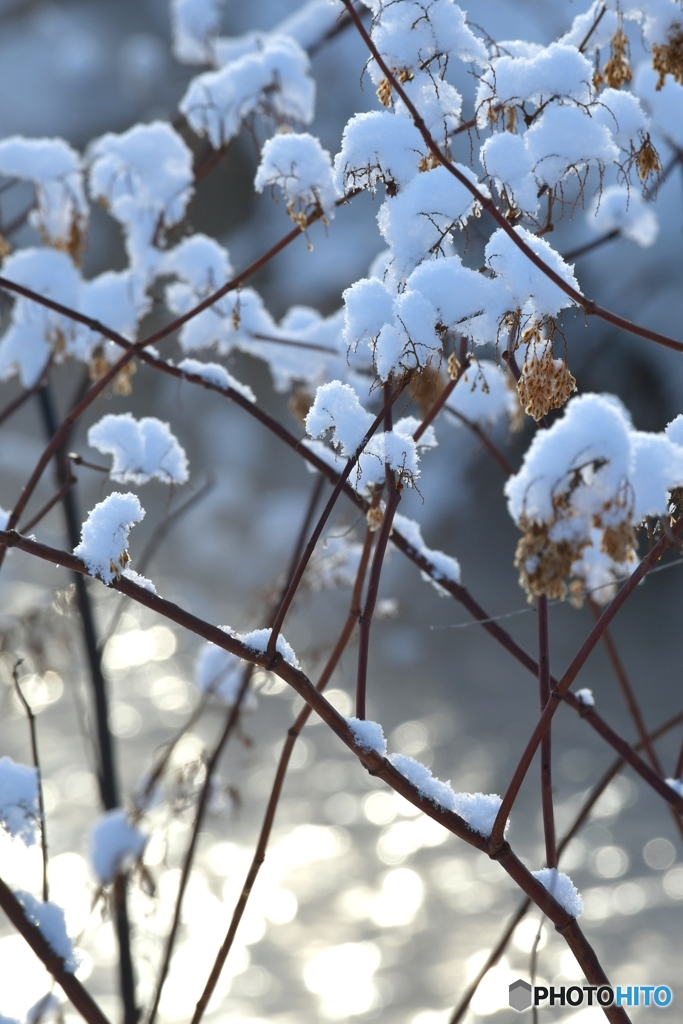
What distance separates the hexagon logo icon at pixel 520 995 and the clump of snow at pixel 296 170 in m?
0.69

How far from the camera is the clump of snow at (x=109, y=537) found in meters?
0.52

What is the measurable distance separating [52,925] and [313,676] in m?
2.27

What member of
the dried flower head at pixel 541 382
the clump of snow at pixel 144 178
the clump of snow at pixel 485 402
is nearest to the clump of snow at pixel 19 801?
the dried flower head at pixel 541 382

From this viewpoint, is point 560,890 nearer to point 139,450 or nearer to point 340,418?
point 340,418

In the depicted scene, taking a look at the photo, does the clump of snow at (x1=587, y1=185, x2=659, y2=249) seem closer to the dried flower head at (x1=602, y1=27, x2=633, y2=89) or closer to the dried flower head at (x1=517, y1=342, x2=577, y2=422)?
the dried flower head at (x1=602, y1=27, x2=633, y2=89)

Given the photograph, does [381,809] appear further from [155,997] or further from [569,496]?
[569,496]

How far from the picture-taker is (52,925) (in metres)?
0.63

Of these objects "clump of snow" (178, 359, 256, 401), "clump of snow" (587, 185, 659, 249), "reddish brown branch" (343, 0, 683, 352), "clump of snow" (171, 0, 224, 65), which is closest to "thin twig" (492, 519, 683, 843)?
"reddish brown branch" (343, 0, 683, 352)

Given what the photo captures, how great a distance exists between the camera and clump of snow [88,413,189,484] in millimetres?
804

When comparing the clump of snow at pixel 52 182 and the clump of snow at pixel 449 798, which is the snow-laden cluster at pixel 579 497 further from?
the clump of snow at pixel 52 182

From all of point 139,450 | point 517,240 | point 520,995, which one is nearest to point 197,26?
point 139,450

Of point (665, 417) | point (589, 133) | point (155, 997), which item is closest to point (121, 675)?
point (665, 417)

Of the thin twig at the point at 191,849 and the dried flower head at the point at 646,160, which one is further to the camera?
the thin twig at the point at 191,849

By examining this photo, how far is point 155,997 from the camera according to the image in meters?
0.72
